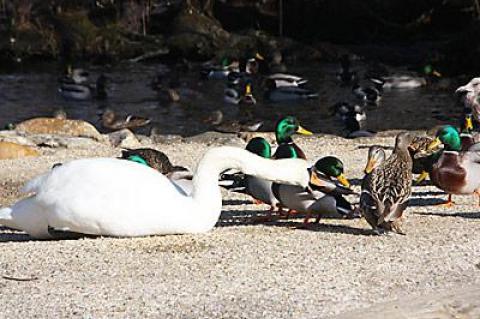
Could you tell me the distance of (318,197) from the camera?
9539 millimetres

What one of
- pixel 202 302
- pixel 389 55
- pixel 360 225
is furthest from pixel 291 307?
pixel 389 55

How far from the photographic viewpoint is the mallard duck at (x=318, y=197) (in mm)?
9531

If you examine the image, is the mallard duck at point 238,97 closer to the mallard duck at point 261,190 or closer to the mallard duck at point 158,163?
the mallard duck at point 158,163

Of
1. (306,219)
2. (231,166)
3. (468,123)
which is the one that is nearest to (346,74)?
(468,123)

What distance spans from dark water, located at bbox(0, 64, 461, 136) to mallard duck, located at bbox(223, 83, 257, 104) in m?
0.20

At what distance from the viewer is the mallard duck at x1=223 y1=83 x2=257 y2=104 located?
2606 centimetres

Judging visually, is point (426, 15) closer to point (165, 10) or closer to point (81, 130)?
point (165, 10)

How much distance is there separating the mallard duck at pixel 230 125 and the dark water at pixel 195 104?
26cm

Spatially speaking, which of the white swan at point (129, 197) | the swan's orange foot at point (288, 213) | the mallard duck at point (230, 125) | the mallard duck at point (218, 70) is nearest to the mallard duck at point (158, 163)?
the swan's orange foot at point (288, 213)

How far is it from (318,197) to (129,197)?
175 cm

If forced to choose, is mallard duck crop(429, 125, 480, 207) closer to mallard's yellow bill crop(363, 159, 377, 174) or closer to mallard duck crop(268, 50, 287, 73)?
mallard's yellow bill crop(363, 159, 377, 174)

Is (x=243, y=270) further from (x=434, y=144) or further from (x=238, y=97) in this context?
(x=238, y=97)

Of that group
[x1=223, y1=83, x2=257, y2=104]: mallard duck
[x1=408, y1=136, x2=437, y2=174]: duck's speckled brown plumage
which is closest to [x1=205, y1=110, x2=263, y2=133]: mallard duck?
[x1=223, y1=83, x2=257, y2=104]: mallard duck

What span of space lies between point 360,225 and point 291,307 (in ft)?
9.11
